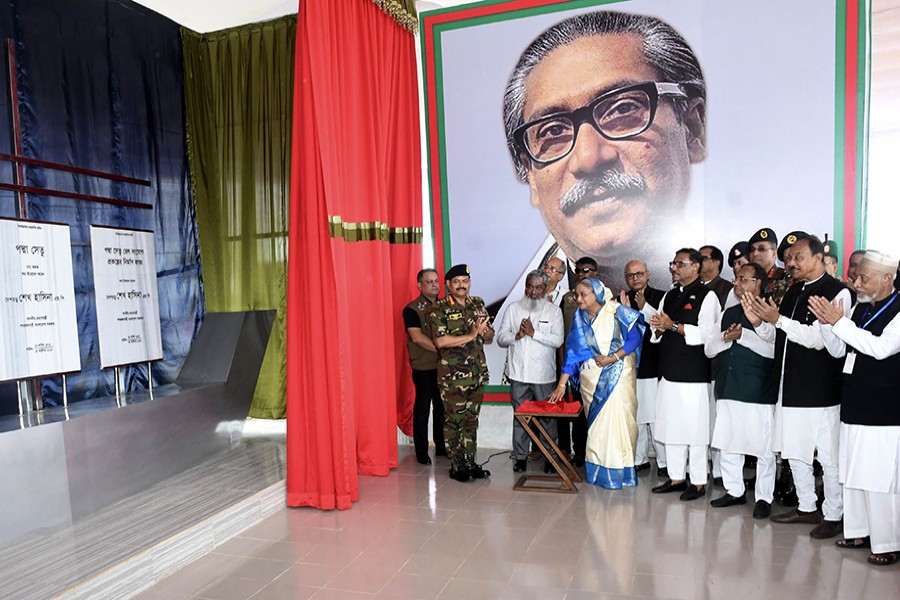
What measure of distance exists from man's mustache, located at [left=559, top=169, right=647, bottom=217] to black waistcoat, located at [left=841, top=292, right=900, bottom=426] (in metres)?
2.32

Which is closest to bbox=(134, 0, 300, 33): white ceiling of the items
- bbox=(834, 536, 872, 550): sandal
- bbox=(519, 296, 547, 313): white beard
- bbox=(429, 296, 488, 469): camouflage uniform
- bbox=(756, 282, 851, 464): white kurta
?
bbox=(429, 296, 488, 469): camouflage uniform

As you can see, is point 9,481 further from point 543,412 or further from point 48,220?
point 543,412

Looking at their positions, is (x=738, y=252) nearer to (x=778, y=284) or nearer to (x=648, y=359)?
(x=778, y=284)

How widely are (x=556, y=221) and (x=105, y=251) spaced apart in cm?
360

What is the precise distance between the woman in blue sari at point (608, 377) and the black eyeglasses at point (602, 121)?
1.55 metres

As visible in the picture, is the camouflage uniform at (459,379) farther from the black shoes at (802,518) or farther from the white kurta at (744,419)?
the black shoes at (802,518)

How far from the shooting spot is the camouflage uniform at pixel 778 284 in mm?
4203

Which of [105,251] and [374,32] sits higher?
[374,32]

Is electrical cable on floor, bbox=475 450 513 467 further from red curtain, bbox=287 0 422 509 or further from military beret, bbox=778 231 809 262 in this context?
military beret, bbox=778 231 809 262

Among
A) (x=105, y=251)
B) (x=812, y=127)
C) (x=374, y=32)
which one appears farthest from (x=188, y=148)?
(x=812, y=127)

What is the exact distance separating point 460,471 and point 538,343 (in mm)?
1121

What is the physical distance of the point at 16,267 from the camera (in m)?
4.09

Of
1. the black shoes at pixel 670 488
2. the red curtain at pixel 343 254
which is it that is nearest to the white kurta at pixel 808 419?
the black shoes at pixel 670 488

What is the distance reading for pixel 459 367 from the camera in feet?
15.7
